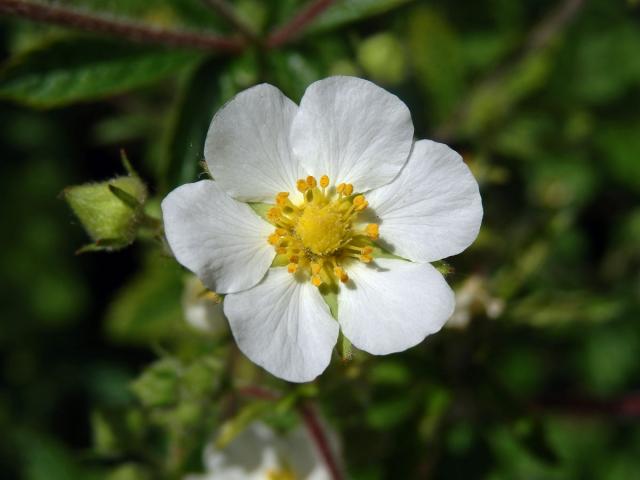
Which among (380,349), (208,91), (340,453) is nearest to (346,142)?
(380,349)

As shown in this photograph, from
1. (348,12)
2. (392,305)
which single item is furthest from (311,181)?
(348,12)

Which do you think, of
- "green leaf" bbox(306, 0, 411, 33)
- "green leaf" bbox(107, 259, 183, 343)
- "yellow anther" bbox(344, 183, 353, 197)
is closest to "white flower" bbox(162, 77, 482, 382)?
"yellow anther" bbox(344, 183, 353, 197)

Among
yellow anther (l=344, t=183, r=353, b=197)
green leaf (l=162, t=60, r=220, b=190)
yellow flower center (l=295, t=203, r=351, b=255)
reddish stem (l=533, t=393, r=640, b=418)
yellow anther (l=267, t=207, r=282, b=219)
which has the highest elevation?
green leaf (l=162, t=60, r=220, b=190)

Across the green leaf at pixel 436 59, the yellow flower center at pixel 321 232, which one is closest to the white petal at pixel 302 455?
the yellow flower center at pixel 321 232

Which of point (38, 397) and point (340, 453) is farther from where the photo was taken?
point (38, 397)

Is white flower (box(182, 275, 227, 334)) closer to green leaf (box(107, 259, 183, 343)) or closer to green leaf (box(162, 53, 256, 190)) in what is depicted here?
green leaf (box(162, 53, 256, 190))

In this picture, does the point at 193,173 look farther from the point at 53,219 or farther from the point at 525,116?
the point at 53,219
